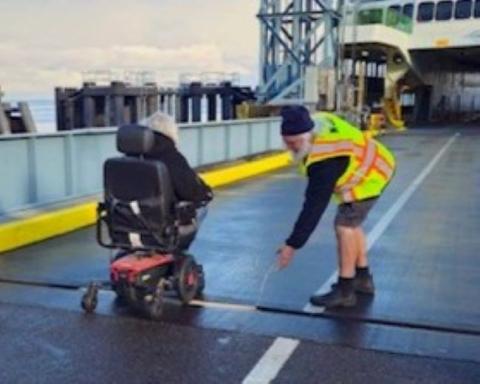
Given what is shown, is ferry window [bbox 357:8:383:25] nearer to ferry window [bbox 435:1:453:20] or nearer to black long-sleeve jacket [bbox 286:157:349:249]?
ferry window [bbox 435:1:453:20]

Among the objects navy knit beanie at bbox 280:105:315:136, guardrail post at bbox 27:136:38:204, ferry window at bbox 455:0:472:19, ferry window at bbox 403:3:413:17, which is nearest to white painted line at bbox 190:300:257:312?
navy knit beanie at bbox 280:105:315:136

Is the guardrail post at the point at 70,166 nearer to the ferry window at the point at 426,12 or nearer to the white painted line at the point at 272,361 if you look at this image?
the white painted line at the point at 272,361

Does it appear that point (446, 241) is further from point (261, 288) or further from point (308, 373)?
point (308, 373)

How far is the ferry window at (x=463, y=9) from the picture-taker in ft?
140

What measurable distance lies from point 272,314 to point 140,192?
1325 millimetres

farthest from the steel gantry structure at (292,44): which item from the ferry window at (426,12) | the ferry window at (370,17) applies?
the ferry window at (426,12)

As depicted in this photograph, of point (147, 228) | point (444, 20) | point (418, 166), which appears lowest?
point (418, 166)

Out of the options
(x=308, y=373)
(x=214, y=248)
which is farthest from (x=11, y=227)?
(x=308, y=373)

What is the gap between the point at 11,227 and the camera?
7.58m

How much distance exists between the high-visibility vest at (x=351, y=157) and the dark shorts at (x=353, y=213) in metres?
0.04

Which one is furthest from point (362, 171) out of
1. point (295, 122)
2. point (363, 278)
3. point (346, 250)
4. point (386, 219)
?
point (386, 219)

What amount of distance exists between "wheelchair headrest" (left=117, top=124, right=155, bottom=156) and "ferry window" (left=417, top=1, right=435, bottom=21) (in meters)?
41.5

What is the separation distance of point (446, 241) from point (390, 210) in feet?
7.41

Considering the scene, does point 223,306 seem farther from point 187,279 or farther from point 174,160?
point 174,160
